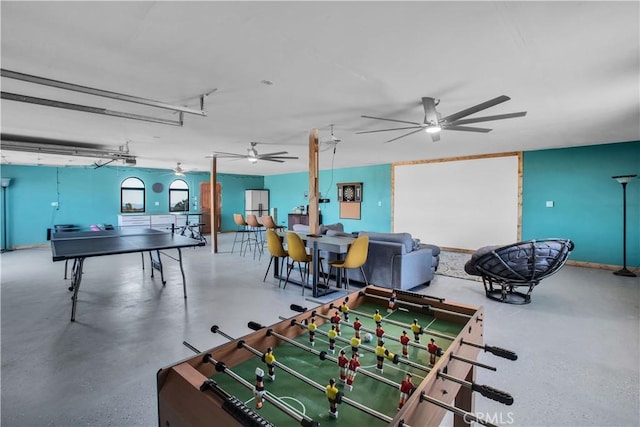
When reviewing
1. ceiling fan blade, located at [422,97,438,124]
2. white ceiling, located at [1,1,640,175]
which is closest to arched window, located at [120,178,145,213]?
white ceiling, located at [1,1,640,175]

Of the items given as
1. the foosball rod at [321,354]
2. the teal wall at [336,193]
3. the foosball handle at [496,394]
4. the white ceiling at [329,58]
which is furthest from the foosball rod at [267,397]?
the teal wall at [336,193]

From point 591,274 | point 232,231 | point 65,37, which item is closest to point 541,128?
point 591,274

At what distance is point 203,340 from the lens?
8.87ft

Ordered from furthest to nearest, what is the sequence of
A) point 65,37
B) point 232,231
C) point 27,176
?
point 232,231
point 27,176
point 65,37

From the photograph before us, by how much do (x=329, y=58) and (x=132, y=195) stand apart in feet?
31.4

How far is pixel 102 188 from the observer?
9094 mm

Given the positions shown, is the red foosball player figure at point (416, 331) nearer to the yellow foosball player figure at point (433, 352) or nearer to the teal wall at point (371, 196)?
the yellow foosball player figure at point (433, 352)

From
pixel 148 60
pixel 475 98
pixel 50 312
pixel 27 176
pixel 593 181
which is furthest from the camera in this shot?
pixel 27 176

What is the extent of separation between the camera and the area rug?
5.04 meters

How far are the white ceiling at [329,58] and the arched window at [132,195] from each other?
5.73m

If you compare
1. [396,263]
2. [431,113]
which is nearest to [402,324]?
[431,113]

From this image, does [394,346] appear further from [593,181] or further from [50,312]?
[593,181]

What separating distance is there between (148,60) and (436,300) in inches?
106

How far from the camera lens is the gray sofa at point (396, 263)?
159 inches
